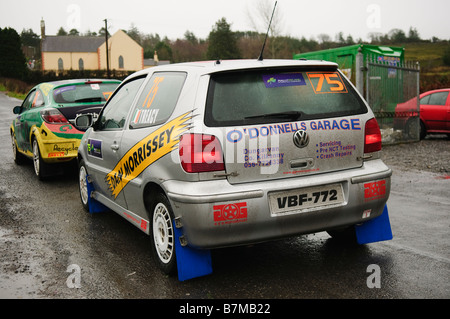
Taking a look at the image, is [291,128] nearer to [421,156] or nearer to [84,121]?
[84,121]

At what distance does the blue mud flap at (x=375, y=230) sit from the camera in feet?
14.9

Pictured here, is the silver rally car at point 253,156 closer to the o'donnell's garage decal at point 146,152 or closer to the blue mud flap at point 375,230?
the o'donnell's garage decal at point 146,152

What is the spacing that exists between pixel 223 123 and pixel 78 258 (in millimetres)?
2011

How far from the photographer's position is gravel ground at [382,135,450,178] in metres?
9.54

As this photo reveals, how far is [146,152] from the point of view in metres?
4.32

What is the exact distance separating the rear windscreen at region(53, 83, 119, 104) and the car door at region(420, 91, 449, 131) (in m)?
9.46

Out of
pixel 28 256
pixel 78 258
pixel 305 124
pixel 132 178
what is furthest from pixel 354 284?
pixel 28 256

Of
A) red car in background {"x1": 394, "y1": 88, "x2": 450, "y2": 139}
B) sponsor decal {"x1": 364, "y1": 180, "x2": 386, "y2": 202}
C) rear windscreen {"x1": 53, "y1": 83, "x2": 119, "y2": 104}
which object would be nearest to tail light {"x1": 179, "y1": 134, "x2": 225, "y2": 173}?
sponsor decal {"x1": 364, "y1": 180, "x2": 386, "y2": 202}

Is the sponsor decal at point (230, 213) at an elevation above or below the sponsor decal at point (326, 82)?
below

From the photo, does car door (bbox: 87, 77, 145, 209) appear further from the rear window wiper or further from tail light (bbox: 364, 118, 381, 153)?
tail light (bbox: 364, 118, 381, 153)

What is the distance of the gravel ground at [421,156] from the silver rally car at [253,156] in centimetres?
535

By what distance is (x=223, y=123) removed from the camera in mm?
3732

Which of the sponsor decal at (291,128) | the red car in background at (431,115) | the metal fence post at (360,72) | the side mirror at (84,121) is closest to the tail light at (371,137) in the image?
the sponsor decal at (291,128)

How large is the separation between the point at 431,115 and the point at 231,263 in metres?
11.6
